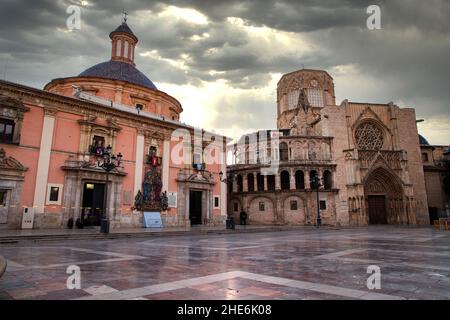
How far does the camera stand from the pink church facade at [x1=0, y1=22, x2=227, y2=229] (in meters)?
18.3

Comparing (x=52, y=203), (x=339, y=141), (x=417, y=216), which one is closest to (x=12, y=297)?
(x=52, y=203)

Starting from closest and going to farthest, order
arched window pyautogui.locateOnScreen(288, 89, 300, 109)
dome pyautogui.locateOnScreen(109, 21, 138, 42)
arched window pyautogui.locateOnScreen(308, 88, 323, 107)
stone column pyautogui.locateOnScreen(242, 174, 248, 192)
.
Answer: dome pyautogui.locateOnScreen(109, 21, 138, 42) < stone column pyautogui.locateOnScreen(242, 174, 248, 192) < arched window pyautogui.locateOnScreen(308, 88, 323, 107) < arched window pyautogui.locateOnScreen(288, 89, 300, 109)

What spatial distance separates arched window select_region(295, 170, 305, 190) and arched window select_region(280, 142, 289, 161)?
2.51 meters

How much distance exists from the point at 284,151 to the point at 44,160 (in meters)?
28.1

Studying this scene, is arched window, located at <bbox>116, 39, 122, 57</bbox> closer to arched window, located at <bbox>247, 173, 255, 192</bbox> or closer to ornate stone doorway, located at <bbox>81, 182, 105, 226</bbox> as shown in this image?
ornate stone doorway, located at <bbox>81, 182, 105, 226</bbox>

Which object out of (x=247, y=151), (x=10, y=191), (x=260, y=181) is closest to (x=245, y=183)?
(x=260, y=181)

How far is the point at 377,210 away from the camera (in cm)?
3697

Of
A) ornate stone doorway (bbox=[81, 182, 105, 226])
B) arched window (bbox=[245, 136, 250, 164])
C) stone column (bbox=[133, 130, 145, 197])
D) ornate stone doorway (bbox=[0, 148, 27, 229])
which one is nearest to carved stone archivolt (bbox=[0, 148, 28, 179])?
ornate stone doorway (bbox=[0, 148, 27, 229])

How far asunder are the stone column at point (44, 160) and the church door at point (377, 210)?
120ft

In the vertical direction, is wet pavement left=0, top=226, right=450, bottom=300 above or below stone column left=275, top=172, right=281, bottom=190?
below

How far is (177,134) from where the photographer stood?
26953mm

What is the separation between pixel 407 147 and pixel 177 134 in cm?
3302
